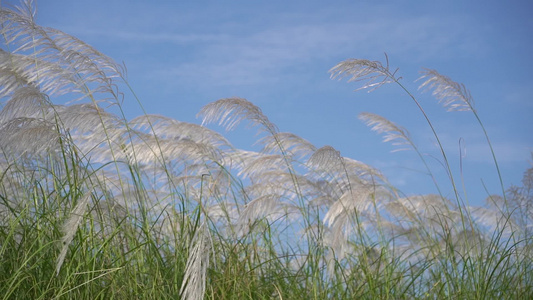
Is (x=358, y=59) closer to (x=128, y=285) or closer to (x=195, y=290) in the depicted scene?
(x=128, y=285)

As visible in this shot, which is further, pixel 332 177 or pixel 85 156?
pixel 332 177

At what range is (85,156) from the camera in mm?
3297

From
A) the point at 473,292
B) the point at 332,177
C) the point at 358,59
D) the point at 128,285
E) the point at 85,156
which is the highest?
the point at 358,59

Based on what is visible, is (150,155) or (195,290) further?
(150,155)

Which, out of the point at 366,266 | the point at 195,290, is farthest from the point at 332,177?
the point at 195,290

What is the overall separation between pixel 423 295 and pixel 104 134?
6.44ft

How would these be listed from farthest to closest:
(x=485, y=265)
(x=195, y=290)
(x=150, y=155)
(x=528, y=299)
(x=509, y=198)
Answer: (x=509, y=198), (x=150, y=155), (x=528, y=299), (x=485, y=265), (x=195, y=290)

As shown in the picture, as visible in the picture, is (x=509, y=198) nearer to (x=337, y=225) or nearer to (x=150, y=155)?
(x=337, y=225)

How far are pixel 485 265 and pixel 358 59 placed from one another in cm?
121

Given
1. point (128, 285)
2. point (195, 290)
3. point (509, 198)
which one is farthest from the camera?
point (509, 198)

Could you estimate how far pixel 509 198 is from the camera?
4.46m

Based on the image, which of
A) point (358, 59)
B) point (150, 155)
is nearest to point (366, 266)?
point (358, 59)

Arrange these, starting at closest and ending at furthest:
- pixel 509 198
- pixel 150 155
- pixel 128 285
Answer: pixel 128 285 → pixel 150 155 → pixel 509 198

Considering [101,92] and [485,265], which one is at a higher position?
[101,92]
